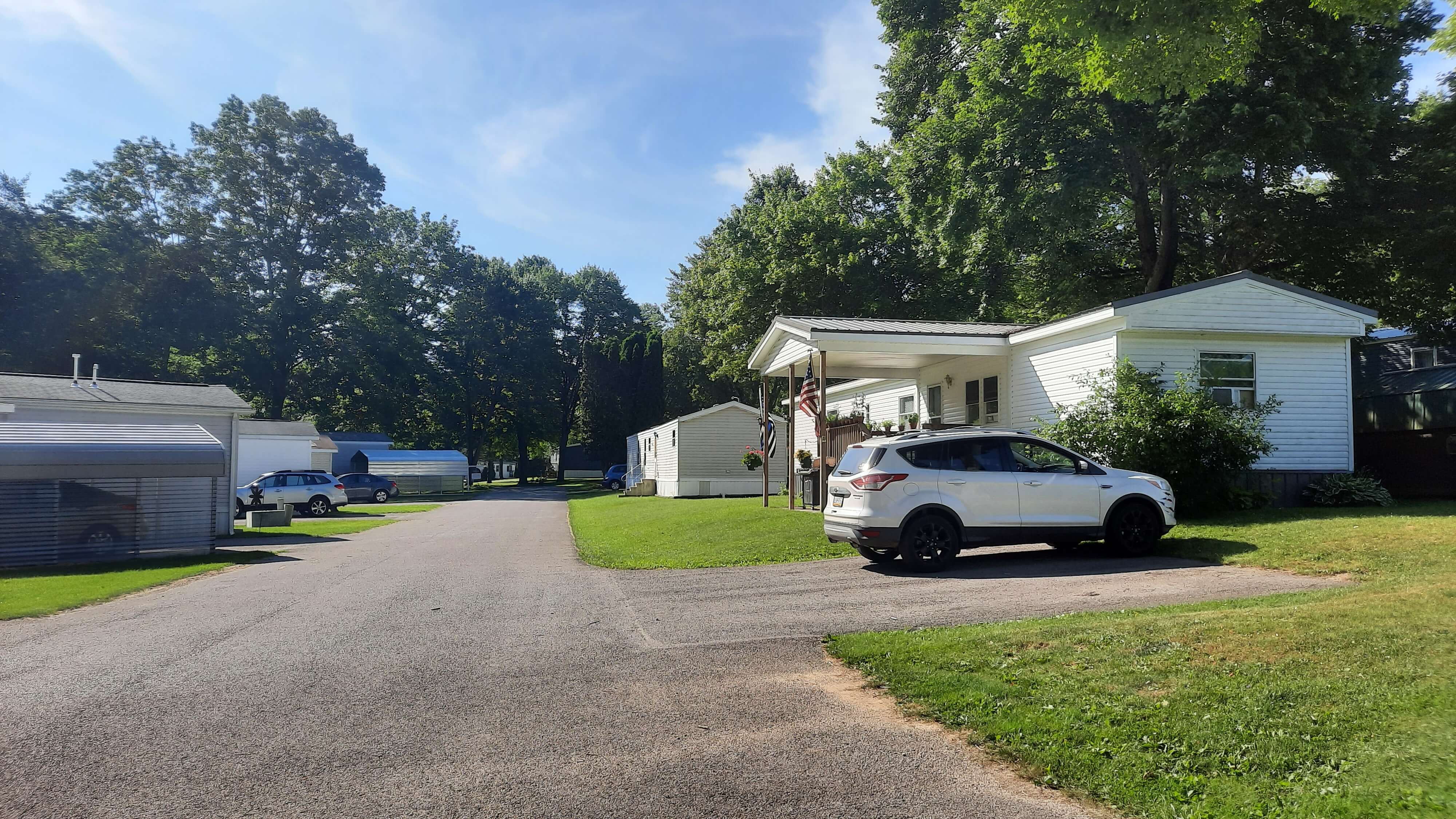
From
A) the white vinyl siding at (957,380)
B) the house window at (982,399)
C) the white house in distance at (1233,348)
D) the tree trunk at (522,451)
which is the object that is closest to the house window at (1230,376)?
the white house in distance at (1233,348)

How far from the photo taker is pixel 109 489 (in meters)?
15.5

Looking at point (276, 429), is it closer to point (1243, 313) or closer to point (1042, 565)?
point (1042, 565)

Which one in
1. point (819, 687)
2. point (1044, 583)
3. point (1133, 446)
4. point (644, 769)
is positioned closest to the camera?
point (644, 769)

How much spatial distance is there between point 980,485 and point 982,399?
981 cm

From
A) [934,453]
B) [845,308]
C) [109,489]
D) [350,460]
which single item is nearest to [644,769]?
[934,453]

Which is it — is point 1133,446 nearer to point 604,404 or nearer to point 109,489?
point 109,489

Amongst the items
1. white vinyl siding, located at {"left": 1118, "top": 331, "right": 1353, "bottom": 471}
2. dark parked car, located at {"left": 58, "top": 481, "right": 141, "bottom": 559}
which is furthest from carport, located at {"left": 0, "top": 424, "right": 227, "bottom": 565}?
white vinyl siding, located at {"left": 1118, "top": 331, "right": 1353, "bottom": 471}

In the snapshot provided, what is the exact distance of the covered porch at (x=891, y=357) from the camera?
1811cm

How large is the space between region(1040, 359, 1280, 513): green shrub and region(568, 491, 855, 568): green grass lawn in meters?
5.05

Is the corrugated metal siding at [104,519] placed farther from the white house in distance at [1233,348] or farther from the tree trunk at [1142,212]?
the tree trunk at [1142,212]

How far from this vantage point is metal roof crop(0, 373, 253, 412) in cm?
1883

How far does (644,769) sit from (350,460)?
5497cm

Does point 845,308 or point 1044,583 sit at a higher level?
point 845,308

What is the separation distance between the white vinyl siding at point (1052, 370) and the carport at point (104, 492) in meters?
16.2
